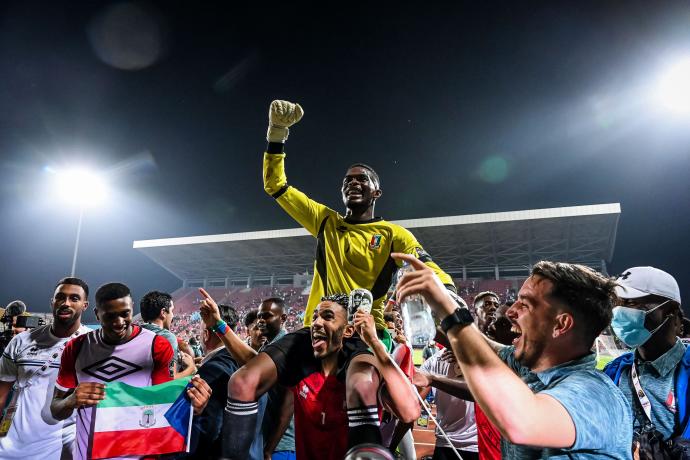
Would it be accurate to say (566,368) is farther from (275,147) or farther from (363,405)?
(275,147)

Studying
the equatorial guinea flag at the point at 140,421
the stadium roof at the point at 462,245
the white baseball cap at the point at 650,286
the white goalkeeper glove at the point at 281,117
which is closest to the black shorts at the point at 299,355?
the equatorial guinea flag at the point at 140,421

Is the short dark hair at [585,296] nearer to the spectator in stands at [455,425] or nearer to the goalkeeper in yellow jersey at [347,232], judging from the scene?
the goalkeeper in yellow jersey at [347,232]

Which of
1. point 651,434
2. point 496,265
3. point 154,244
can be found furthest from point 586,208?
point 154,244

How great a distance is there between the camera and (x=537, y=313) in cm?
Result: 192

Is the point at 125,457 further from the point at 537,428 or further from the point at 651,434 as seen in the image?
the point at 651,434

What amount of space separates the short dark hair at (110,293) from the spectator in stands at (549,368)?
343cm

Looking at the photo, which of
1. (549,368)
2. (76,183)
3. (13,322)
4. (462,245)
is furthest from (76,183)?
(549,368)

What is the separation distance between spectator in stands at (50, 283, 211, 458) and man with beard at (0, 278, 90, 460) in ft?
2.66

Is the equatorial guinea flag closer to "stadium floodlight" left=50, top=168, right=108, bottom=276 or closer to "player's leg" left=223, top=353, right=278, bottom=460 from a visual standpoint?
"player's leg" left=223, top=353, right=278, bottom=460

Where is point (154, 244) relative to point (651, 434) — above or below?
above

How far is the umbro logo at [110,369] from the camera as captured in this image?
3.99m

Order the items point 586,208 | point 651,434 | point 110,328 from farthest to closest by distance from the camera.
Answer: point 586,208
point 110,328
point 651,434

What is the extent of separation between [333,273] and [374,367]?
2.78 ft

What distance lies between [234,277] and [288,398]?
132 feet
